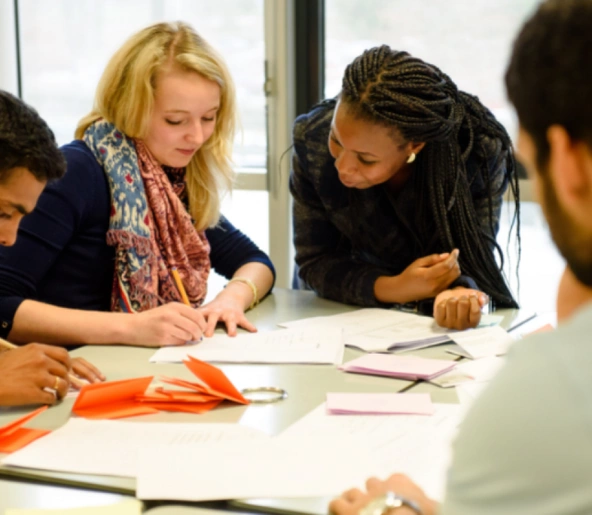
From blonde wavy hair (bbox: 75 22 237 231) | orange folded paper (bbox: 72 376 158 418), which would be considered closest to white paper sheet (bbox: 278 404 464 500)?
orange folded paper (bbox: 72 376 158 418)

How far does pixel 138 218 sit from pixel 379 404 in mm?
840

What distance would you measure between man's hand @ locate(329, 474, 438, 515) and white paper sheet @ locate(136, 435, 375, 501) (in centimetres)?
5

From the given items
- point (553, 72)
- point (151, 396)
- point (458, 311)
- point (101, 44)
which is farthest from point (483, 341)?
point (101, 44)

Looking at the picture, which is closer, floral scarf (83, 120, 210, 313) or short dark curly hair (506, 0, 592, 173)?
short dark curly hair (506, 0, 592, 173)

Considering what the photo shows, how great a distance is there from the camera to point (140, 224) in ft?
6.23

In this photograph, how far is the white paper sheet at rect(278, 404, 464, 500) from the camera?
3.46ft

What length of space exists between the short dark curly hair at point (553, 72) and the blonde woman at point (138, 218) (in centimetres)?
108

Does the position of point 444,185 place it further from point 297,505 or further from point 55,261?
point 297,505

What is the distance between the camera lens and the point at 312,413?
4.17ft

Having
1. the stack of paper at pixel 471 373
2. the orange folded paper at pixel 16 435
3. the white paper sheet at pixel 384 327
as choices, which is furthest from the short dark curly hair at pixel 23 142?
the stack of paper at pixel 471 373

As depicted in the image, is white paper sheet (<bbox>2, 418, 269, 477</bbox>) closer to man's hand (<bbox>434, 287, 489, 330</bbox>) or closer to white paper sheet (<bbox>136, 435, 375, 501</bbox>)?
white paper sheet (<bbox>136, 435, 375, 501</bbox>)

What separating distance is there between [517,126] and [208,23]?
2.81 metres

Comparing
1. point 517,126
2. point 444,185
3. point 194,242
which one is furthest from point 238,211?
point 517,126

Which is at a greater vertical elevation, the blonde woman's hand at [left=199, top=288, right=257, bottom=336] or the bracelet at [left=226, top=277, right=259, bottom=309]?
the blonde woman's hand at [left=199, top=288, right=257, bottom=336]
